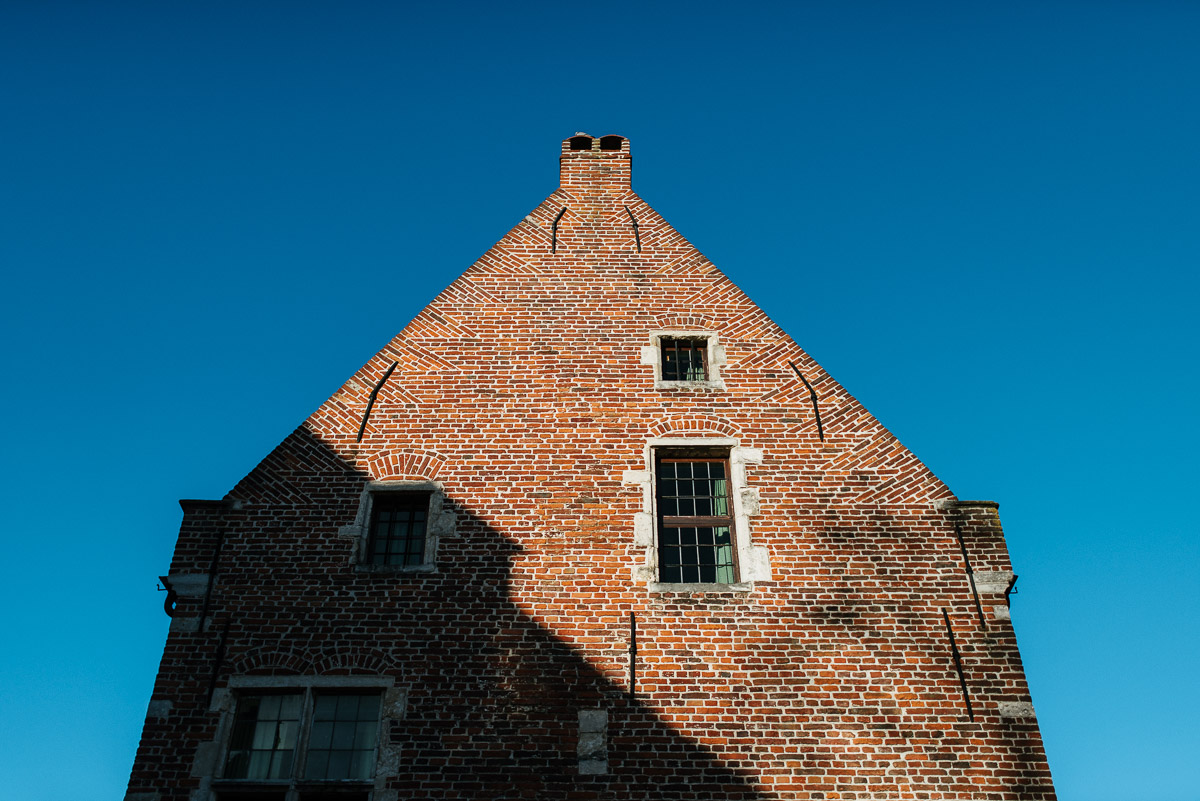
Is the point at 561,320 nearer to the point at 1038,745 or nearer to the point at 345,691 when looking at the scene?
the point at 345,691

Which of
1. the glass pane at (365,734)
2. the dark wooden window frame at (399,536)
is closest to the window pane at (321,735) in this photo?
the glass pane at (365,734)

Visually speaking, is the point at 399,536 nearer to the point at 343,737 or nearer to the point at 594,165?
the point at 343,737

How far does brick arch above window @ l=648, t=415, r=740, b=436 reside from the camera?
9672 mm

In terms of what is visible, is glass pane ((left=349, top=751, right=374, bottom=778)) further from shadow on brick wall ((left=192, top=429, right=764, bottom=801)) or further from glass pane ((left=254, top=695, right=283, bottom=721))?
glass pane ((left=254, top=695, right=283, bottom=721))

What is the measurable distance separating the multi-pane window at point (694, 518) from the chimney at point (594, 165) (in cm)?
467

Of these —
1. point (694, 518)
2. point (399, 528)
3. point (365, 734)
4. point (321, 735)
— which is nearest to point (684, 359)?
point (694, 518)

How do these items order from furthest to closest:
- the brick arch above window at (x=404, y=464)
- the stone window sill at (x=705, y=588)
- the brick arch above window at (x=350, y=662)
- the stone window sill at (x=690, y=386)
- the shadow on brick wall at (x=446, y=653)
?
the stone window sill at (x=690, y=386) < the brick arch above window at (x=404, y=464) < the stone window sill at (x=705, y=588) < the brick arch above window at (x=350, y=662) < the shadow on brick wall at (x=446, y=653)

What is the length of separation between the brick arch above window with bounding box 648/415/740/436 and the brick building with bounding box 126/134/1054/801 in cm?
3

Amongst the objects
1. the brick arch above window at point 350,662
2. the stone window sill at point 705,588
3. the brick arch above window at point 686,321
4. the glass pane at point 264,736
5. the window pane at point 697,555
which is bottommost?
the glass pane at point 264,736

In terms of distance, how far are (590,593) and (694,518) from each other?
136 centimetres

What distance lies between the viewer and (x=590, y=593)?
851 centimetres

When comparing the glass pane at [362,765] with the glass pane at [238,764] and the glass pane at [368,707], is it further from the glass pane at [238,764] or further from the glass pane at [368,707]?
the glass pane at [238,764]

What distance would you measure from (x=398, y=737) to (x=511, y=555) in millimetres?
1888

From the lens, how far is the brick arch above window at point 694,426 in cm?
967
